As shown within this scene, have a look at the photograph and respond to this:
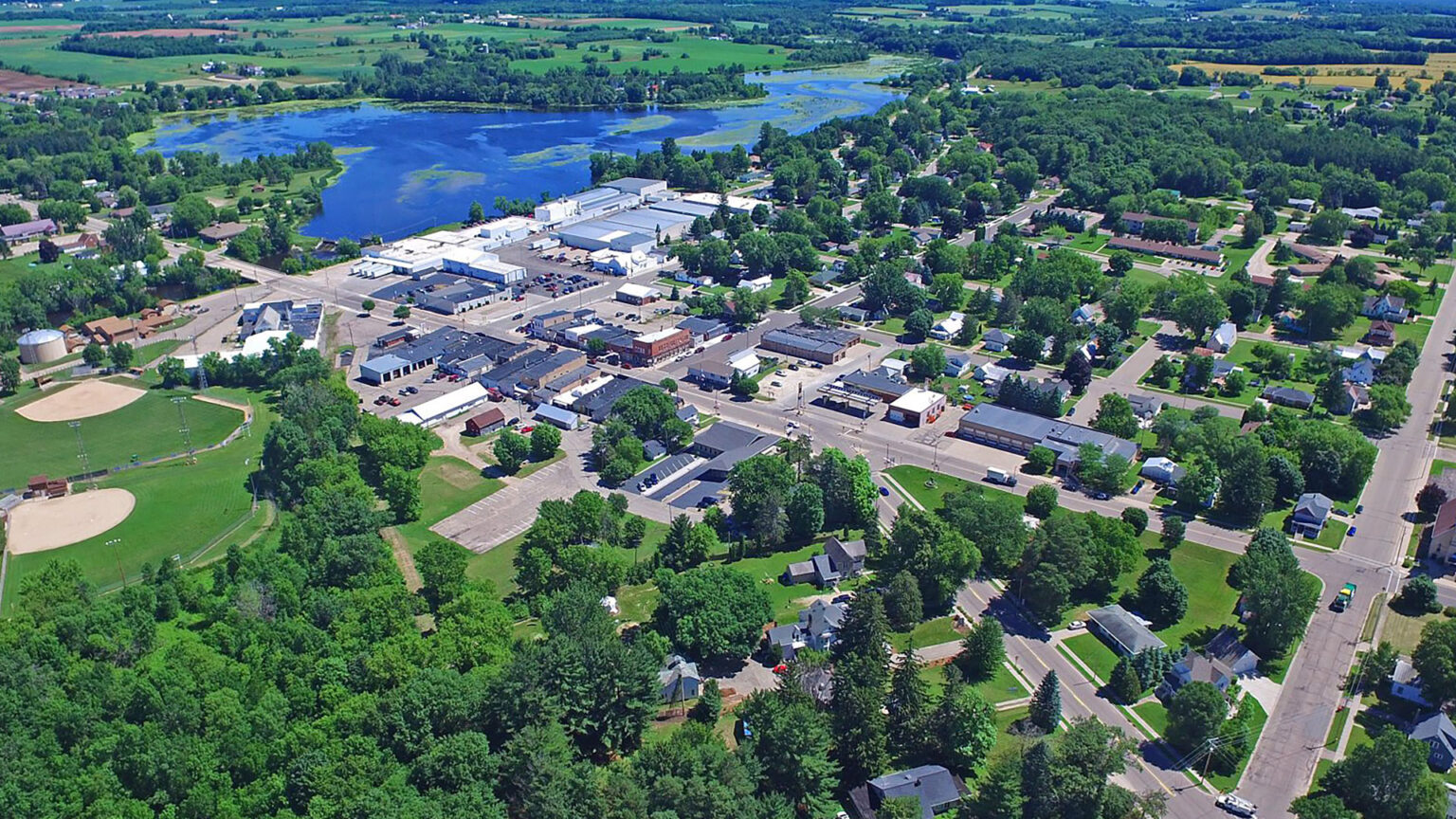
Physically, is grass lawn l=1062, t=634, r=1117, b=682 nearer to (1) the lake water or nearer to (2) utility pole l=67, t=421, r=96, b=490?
(2) utility pole l=67, t=421, r=96, b=490

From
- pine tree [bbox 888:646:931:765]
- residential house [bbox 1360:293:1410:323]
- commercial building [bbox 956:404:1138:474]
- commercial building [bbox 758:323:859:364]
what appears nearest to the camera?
pine tree [bbox 888:646:931:765]

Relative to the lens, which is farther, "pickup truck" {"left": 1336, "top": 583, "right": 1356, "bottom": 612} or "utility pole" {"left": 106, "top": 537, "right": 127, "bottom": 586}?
"utility pole" {"left": 106, "top": 537, "right": 127, "bottom": 586}

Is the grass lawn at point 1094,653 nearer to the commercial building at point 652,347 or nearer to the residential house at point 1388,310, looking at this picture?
the commercial building at point 652,347

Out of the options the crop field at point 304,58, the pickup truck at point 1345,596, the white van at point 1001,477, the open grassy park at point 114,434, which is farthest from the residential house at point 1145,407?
the crop field at point 304,58

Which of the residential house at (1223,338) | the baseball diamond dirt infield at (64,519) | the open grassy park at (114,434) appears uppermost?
the residential house at (1223,338)

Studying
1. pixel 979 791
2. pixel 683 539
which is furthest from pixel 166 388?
pixel 979 791

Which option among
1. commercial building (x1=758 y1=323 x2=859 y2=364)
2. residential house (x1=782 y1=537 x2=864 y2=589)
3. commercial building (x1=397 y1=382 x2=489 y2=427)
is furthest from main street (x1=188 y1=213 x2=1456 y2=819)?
commercial building (x1=397 y1=382 x2=489 y2=427)

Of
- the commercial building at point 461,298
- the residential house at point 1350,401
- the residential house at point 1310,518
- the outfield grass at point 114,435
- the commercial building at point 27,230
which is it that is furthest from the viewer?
the commercial building at point 27,230
